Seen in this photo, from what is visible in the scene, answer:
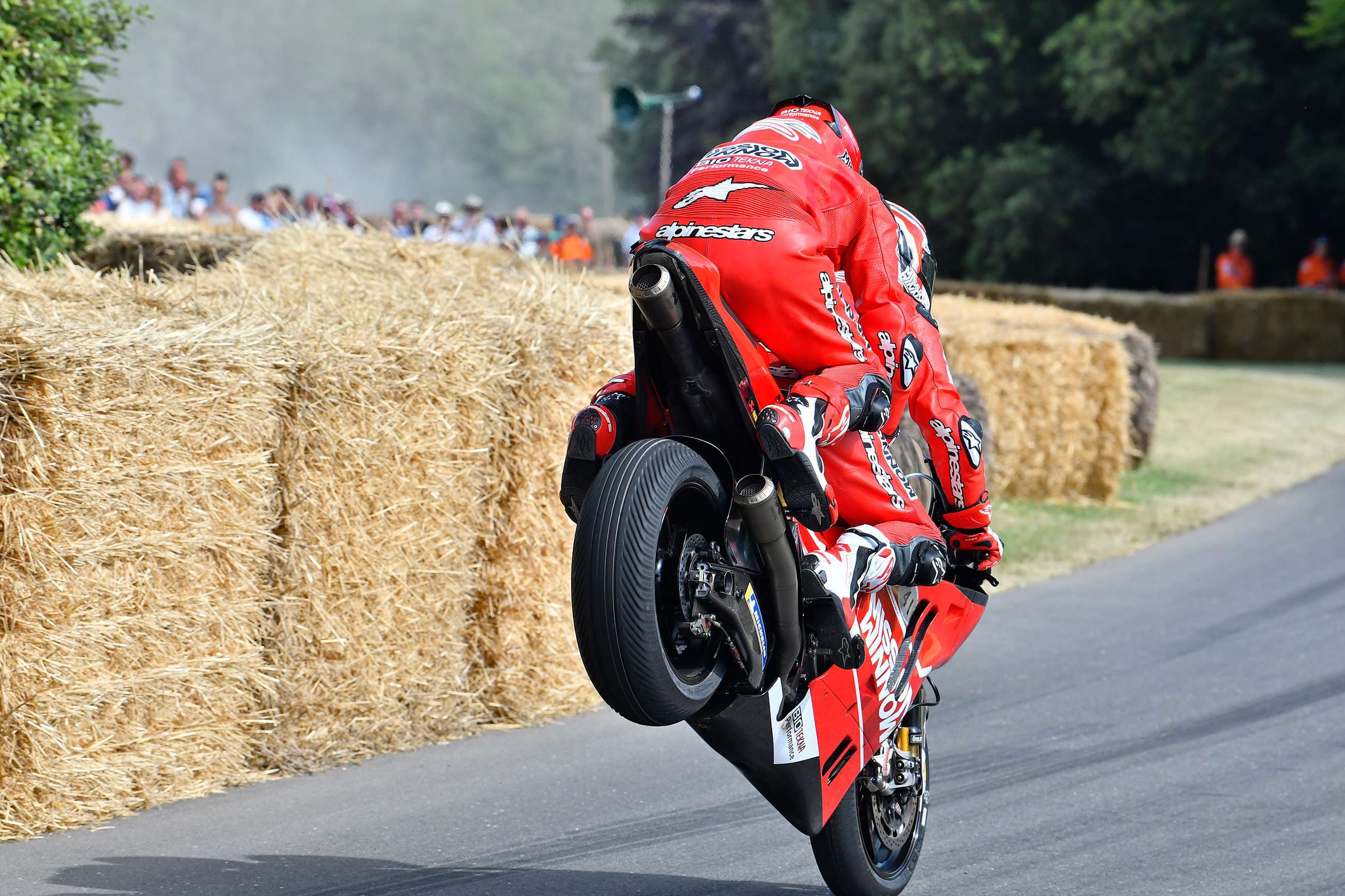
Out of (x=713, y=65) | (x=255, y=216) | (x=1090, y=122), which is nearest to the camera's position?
(x=255, y=216)

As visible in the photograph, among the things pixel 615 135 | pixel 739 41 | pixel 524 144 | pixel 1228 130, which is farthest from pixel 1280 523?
pixel 524 144

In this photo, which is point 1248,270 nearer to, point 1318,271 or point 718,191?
point 1318,271

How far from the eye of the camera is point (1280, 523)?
1221 cm

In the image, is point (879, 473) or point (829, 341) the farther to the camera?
point (879, 473)

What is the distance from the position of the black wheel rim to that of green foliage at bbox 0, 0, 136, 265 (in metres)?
4.89

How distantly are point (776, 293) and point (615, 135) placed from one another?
5788 centimetres

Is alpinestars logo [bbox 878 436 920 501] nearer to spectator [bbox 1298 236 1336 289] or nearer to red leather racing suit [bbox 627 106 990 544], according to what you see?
red leather racing suit [bbox 627 106 990 544]

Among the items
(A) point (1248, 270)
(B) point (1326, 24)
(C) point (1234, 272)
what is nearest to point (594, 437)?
(C) point (1234, 272)

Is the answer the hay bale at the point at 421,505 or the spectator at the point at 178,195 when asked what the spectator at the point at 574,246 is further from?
the hay bale at the point at 421,505

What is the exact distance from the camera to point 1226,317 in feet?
92.6

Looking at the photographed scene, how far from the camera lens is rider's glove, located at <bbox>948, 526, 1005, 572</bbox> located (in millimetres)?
4570

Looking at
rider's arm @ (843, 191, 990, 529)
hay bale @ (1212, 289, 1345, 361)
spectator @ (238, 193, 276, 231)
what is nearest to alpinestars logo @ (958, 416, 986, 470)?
rider's arm @ (843, 191, 990, 529)

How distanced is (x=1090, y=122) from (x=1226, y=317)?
1026 cm

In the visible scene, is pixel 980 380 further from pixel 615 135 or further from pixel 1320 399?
pixel 615 135
